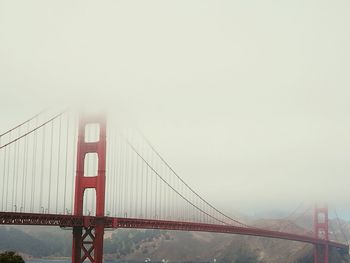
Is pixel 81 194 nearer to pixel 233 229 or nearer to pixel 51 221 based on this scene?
pixel 51 221

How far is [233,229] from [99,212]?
50.3 metres

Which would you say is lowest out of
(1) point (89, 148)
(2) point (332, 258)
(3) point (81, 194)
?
(2) point (332, 258)


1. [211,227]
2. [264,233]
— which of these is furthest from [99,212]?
[264,233]

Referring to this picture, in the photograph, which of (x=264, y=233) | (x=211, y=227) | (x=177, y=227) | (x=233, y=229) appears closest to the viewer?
(x=177, y=227)

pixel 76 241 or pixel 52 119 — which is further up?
pixel 52 119

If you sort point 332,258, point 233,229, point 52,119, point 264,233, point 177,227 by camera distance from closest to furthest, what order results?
point 52,119 → point 177,227 → point 233,229 → point 264,233 → point 332,258

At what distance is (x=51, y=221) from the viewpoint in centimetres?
6284

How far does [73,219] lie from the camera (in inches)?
2574

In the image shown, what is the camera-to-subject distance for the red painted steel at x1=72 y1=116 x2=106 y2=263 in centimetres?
6806

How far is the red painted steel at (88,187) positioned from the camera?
223 feet

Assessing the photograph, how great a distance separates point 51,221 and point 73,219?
3.16 m

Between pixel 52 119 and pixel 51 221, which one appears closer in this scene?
Result: pixel 51 221

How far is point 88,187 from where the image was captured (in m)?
69.8

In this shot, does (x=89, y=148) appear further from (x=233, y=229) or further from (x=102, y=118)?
(x=233, y=229)
